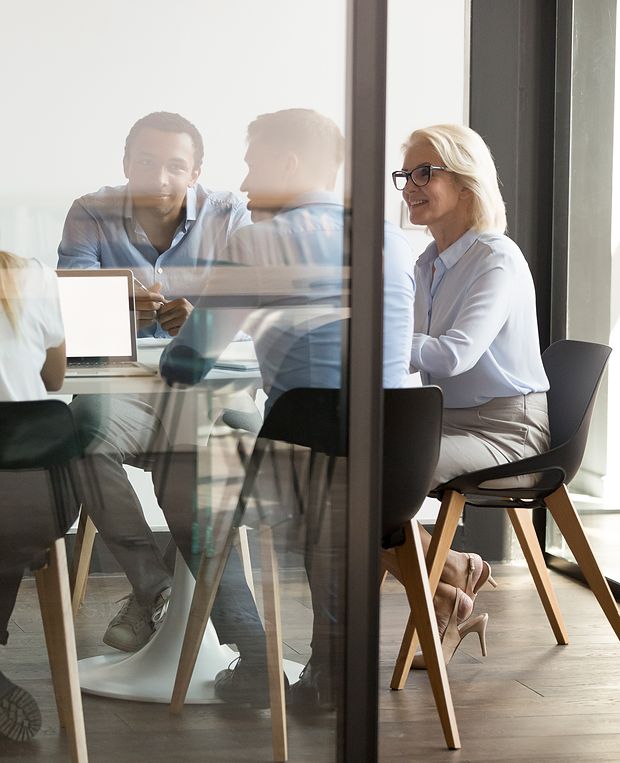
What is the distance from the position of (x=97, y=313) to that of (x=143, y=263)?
109 mm

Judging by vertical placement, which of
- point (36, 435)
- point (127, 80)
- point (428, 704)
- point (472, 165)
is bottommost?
point (428, 704)

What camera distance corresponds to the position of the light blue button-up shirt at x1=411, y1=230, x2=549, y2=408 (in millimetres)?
2889

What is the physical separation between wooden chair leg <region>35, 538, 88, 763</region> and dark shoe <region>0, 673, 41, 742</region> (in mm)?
46

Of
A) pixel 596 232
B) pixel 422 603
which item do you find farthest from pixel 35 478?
pixel 596 232

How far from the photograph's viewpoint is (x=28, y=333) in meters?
1.80

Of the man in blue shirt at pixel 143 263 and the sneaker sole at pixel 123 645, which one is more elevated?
the man in blue shirt at pixel 143 263

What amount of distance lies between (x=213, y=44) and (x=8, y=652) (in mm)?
1059

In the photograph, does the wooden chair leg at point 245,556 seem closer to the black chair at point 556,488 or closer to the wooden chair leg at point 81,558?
the wooden chair leg at point 81,558

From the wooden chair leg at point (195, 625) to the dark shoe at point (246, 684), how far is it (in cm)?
7

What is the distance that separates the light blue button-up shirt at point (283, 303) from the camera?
1871 millimetres

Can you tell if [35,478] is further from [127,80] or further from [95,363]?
[127,80]

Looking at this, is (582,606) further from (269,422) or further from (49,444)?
(49,444)

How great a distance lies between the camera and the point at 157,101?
1812mm

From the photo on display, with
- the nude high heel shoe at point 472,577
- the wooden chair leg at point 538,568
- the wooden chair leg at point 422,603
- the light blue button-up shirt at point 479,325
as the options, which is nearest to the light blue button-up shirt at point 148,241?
the wooden chair leg at point 422,603
